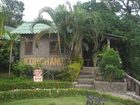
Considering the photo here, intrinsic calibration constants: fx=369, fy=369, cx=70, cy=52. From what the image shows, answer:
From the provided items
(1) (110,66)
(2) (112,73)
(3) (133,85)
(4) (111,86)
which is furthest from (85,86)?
(3) (133,85)

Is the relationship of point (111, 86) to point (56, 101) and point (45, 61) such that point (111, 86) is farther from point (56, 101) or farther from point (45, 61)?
point (45, 61)


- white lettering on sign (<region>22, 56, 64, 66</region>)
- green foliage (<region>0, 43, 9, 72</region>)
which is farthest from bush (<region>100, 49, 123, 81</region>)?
green foliage (<region>0, 43, 9, 72</region>)

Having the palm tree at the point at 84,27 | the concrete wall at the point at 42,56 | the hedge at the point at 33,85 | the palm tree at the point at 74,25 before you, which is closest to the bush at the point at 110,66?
the hedge at the point at 33,85

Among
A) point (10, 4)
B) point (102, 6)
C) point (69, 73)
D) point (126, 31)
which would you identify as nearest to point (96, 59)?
point (69, 73)

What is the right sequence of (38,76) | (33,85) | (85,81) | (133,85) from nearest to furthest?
(33,85), (133,85), (85,81), (38,76)

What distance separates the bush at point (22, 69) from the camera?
27.6 meters

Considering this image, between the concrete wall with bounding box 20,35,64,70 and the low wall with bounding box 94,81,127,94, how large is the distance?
6275mm

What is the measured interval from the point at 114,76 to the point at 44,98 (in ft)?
18.3

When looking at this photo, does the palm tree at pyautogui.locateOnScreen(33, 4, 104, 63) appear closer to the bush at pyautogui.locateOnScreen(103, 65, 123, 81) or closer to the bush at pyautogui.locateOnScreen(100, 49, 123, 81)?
the bush at pyautogui.locateOnScreen(100, 49, 123, 81)

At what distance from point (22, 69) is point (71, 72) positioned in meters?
3.99

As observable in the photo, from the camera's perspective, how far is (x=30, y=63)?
29.9 metres

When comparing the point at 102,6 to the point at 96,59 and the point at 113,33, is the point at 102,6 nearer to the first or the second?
the point at 113,33

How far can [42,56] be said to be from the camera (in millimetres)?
30109

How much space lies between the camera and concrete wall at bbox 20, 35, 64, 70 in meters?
29.7
